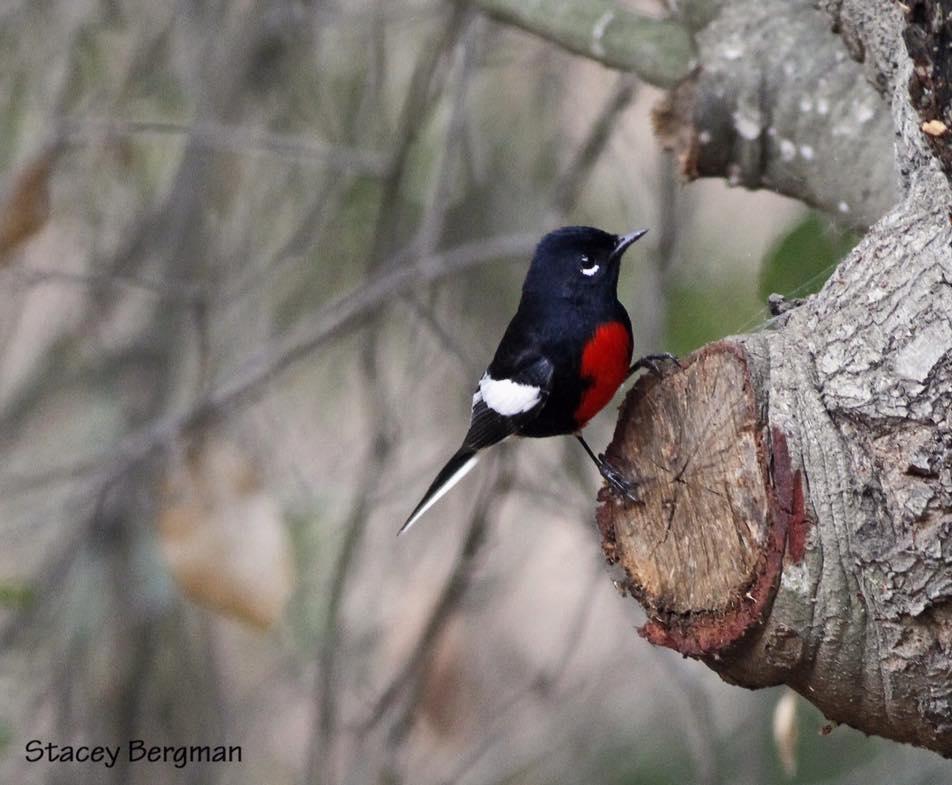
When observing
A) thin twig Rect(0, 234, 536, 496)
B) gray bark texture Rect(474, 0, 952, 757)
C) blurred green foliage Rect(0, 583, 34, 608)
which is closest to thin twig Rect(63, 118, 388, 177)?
thin twig Rect(0, 234, 536, 496)

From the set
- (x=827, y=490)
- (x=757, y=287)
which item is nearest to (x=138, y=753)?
(x=757, y=287)

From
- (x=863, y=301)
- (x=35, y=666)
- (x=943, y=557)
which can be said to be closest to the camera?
(x=943, y=557)

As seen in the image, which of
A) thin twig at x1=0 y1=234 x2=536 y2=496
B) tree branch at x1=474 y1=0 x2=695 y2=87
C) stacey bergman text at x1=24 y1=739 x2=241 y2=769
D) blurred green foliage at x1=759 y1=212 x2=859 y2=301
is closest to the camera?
blurred green foliage at x1=759 y1=212 x2=859 y2=301

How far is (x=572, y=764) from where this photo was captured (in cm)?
465

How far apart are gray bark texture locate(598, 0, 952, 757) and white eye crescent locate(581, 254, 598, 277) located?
0.71 metres

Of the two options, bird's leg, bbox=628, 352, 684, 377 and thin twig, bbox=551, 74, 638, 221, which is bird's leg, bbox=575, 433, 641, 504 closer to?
bird's leg, bbox=628, 352, 684, 377

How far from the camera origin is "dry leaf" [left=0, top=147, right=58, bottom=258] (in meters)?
3.60

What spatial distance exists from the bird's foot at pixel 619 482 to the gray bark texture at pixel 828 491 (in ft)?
0.05

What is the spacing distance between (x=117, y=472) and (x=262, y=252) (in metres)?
1.14

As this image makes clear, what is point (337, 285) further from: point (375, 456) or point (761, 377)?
point (761, 377)

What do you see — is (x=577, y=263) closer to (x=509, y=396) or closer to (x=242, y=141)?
(x=509, y=396)

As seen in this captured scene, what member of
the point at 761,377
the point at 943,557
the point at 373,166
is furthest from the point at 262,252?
the point at 943,557

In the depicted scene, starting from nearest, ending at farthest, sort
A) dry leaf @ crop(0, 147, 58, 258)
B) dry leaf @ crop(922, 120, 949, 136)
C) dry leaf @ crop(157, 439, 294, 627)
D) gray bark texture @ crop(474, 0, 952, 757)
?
1. dry leaf @ crop(922, 120, 949, 136)
2. gray bark texture @ crop(474, 0, 952, 757)
3. dry leaf @ crop(157, 439, 294, 627)
4. dry leaf @ crop(0, 147, 58, 258)

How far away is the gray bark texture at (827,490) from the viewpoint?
5.97ft
